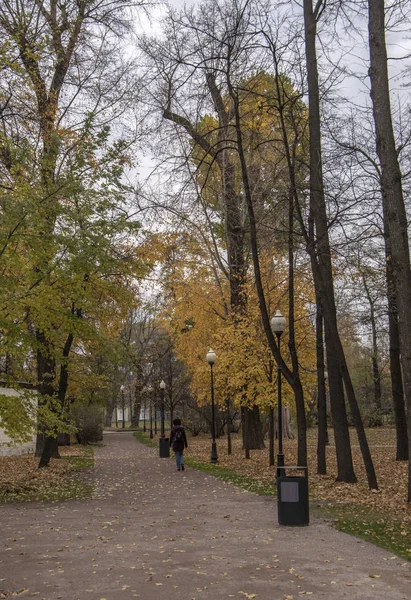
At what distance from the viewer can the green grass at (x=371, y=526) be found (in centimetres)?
805

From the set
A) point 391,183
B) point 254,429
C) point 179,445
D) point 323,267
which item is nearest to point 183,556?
point 391,183

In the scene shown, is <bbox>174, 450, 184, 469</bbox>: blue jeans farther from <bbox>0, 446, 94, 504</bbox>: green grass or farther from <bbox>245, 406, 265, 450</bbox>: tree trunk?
<bbox>245, 406, 265, 450</bbox>: tree trunk

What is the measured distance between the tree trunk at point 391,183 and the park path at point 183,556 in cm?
356

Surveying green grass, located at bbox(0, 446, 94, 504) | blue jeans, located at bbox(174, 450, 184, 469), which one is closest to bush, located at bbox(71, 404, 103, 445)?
blue jeans, located at bbox(174, 450, 184, 469)

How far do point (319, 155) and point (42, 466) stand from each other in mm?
13419

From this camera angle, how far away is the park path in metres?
6.05

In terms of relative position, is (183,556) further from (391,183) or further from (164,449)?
(164,449)

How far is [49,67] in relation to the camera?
58.4ft

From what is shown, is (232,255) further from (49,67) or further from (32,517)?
(32,517)

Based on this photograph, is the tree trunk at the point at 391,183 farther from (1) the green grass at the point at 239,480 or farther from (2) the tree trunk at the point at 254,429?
(2) the tree trunk at the point at 254,429

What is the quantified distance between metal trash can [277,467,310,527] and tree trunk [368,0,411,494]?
2.61m

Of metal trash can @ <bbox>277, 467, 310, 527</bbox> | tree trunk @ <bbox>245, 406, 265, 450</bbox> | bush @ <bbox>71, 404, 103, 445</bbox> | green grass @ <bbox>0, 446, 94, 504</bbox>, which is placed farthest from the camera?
bush @ <bbox>71, 404, 103, 445</bbox>

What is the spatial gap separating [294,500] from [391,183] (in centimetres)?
597

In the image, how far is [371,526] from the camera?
370 inches
